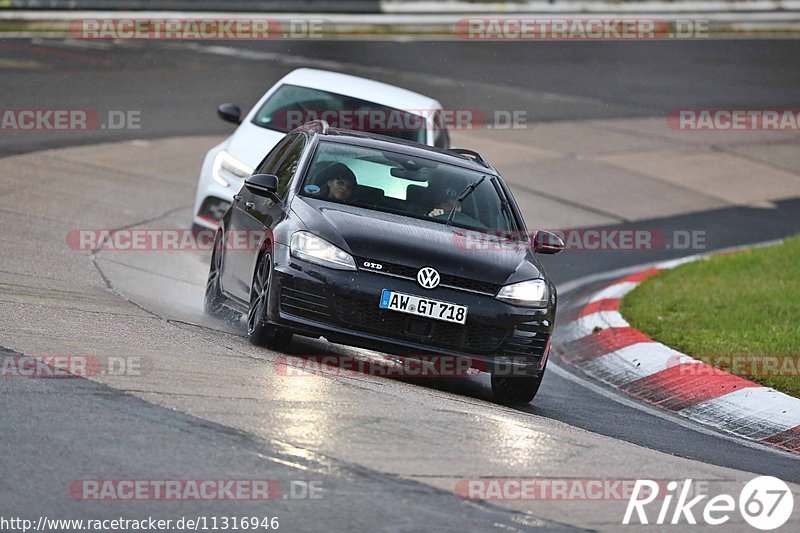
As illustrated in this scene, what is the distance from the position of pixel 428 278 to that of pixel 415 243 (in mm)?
314

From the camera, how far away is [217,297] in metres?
10.7

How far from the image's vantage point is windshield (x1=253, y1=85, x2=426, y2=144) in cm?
1432

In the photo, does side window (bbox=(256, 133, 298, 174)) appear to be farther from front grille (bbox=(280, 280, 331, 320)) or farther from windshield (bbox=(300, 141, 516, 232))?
front grille (bbox=(280, 280, 331, 320))

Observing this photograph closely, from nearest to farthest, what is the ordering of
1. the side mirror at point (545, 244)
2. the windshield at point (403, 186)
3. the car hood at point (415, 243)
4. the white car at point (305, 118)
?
the car hood at point (415, 243) → the windshield at point (403, 186) → the side mirror at point (545, 244) → the white car at point (305, 118)

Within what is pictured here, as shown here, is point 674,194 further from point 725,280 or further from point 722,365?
point 722,365

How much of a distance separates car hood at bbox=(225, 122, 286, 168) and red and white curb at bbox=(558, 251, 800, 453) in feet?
10.3

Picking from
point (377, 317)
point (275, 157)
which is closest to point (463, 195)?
point (377, 317)

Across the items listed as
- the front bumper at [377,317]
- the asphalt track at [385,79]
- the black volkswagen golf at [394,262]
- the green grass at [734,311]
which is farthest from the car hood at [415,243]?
the green grass at [734,311]

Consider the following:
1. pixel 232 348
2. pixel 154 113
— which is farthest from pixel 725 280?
pixel 154 113

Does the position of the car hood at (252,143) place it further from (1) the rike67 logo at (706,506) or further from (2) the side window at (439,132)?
(1) the rike67 logo at (706,506)

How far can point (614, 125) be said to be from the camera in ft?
79.8

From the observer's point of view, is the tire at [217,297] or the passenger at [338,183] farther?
the tire at [217,297]

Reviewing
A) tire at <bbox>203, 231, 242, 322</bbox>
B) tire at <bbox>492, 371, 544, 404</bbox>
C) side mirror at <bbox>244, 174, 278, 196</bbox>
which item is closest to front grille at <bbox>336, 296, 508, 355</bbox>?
tire at <bbox>492, 371, 544, 404</bbox>

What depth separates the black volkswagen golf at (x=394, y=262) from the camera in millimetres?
8828
